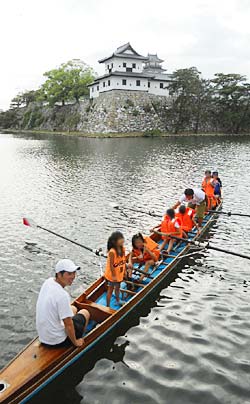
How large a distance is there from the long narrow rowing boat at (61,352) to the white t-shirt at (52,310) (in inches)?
15.3

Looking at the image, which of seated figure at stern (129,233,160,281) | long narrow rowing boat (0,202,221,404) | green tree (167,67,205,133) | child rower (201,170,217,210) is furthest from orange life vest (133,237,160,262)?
green tree (167,67,205,133)

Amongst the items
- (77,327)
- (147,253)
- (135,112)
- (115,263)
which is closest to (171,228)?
(147,253)

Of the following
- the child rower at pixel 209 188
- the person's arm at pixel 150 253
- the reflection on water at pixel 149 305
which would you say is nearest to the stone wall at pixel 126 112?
the reflection on water at pixel 149 305

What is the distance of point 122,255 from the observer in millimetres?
8398

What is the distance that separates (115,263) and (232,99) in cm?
7737

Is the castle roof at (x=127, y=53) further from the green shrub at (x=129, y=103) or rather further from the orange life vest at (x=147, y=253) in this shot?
the orange life vest at (x=147, y=253)

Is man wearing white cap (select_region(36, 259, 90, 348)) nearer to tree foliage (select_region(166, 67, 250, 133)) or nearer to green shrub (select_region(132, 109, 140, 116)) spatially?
green shrub (select_region(132, 109, 140, 116))

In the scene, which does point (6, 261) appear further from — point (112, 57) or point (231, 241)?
point (112, 57)

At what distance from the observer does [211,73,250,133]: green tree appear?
74.4m

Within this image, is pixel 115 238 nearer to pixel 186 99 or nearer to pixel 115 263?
pixel 115 263

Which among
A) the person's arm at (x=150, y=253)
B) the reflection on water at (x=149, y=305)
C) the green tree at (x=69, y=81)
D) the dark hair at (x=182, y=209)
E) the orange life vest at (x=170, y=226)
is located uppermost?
the green tree at (x=69, y=81)

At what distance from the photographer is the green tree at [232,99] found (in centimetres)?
7444

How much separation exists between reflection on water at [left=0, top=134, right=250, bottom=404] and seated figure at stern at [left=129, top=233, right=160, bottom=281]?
1051 mm

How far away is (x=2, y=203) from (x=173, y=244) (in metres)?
12.4
